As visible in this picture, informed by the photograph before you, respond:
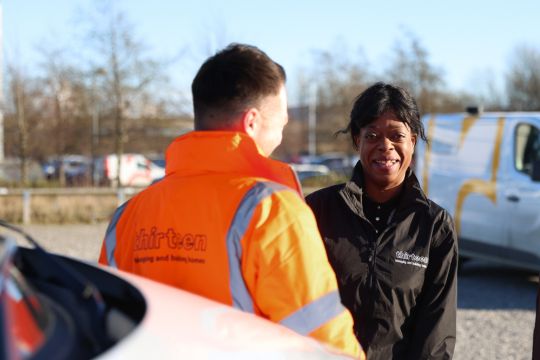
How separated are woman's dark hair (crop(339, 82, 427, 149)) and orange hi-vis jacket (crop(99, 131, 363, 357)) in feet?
3.48

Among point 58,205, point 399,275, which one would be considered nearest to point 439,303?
point 399,275

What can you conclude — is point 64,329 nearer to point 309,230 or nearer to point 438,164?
point 309,230

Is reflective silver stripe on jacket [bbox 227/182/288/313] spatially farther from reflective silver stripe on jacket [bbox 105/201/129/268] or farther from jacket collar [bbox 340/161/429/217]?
jacket collar [bbox 340/161/429/217]

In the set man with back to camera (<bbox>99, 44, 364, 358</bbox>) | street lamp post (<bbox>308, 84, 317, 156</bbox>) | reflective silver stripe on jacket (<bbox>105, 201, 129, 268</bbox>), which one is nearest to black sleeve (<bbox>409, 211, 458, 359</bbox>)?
man with back to camera (<bbox>99, 44, 364, 358</bbox>)

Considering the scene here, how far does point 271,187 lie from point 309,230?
16 centimetres

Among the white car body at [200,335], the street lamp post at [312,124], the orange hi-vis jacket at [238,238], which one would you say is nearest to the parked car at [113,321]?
the white car body at [200,335]

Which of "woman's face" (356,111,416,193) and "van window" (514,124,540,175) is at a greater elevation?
"woman's face" (356,111,416,193)

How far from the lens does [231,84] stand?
2.25 meters

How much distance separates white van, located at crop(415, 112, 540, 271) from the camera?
928 cm

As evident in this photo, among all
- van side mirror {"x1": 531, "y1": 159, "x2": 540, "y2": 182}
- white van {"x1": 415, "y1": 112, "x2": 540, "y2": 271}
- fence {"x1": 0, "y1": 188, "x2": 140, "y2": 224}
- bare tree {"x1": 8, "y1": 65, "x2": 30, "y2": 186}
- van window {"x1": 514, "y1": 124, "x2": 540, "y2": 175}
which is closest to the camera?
van side mirror {"x1": 531, "y1": 159, "x2": 540, "y2": 182}

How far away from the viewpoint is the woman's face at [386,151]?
3.19m

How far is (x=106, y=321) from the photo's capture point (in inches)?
63.1

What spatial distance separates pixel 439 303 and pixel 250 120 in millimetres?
1182

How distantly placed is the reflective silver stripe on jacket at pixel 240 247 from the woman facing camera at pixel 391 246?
3.19 ft
